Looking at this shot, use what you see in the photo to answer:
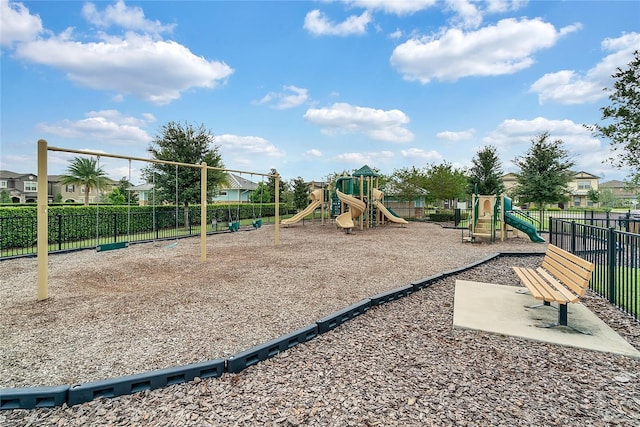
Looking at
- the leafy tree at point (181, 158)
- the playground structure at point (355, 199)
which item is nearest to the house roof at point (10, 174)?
the leafy tree at point (181, 158)

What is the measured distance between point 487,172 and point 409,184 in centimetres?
780

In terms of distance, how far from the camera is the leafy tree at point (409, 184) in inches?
1056

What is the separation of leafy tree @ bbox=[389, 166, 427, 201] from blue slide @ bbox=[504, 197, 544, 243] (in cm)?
1349

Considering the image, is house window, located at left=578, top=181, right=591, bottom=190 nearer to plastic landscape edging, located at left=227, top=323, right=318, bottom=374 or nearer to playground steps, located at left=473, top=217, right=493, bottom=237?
playground steps, located at left=473, top=217, right=493, bottom=237

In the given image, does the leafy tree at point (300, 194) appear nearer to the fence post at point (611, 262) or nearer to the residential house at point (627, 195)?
the residential house at point (627, 195)

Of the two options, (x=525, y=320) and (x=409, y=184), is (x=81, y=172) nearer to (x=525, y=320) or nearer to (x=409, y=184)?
(x=409, y=184)

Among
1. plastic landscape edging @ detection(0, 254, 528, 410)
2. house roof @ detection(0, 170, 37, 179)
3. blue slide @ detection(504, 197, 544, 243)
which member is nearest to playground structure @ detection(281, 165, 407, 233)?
blue slide @ detection(504, 197, 544, 243)

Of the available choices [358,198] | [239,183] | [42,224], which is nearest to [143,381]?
[42,224]

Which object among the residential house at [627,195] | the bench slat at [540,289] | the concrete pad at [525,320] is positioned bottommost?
the concrete pad at [525,320]

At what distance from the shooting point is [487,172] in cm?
2845

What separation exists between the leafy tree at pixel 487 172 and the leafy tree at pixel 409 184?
493cm

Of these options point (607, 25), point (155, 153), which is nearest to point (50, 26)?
point (155, 153)

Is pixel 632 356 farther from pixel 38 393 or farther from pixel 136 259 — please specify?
pixel 136 259

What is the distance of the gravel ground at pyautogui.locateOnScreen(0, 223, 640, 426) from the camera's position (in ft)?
7.70
